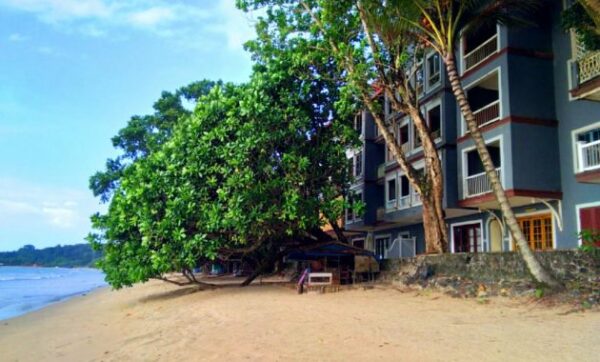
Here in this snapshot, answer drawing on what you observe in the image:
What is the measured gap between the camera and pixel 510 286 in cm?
1287

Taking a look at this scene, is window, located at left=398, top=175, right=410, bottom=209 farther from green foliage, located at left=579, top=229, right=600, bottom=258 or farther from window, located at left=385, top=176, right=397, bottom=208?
green foliage, located at left=579, top=229, right=600, bottom=258

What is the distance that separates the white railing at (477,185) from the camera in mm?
20269

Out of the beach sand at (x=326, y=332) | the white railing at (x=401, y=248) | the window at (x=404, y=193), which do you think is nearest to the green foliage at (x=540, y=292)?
the beach sand at (x=326, y=332)

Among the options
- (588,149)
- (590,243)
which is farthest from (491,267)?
(588,149)

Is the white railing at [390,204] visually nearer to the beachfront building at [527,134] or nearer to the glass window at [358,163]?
the glass window at [358,163]

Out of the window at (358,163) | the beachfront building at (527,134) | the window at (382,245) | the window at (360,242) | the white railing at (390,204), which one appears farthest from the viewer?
the window at (360,242)

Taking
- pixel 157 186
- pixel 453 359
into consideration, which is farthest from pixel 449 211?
pixel 453 359

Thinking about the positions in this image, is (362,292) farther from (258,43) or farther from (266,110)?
(258,43)

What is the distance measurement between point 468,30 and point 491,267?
771 centimetres

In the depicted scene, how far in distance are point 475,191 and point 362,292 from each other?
7.52 meters

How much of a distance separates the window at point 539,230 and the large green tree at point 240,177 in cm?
748

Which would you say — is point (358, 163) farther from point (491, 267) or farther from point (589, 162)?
point (491, 267)

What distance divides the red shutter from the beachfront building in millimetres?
32

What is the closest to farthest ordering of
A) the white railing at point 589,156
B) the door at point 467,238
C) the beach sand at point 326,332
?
1. the beach sand at point 326,332
2. the white railing at point 589,156
3. the door at point 467,238
